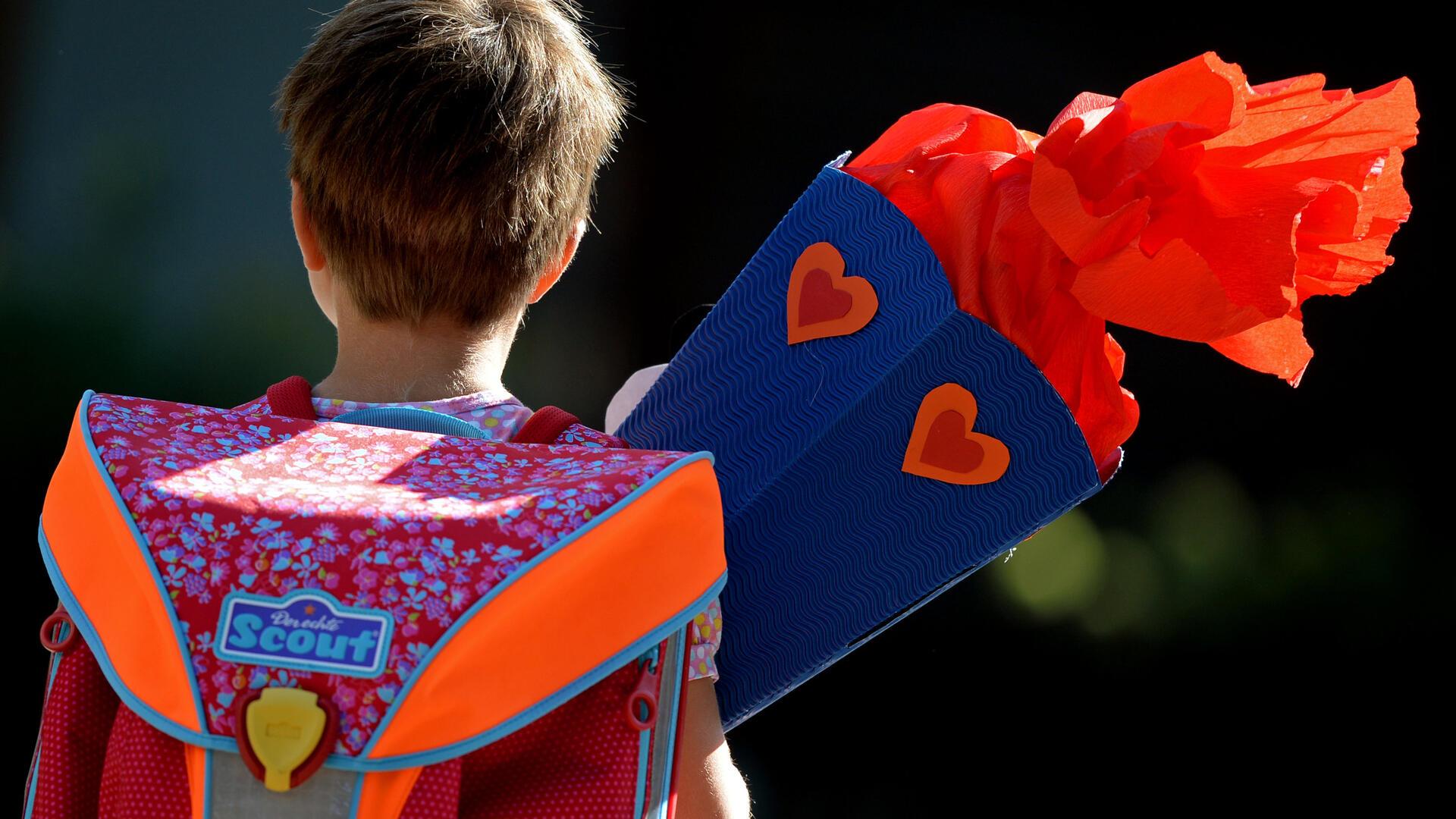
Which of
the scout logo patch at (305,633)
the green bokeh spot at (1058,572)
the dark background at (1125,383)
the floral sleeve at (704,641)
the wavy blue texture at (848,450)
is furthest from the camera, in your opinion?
the green bokeh spot at (1058,572)

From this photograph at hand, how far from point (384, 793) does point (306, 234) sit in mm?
508

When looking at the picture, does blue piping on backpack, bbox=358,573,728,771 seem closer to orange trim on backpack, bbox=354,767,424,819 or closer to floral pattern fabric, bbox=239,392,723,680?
orange trim on backpack, bbox=354,767,424,819

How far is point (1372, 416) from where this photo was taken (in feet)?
7.77

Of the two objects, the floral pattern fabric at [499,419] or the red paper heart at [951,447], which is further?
the red paper heart at [951,447]

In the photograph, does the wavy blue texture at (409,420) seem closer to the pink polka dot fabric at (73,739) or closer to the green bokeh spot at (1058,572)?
the pink polka dot fabric at (73,739)

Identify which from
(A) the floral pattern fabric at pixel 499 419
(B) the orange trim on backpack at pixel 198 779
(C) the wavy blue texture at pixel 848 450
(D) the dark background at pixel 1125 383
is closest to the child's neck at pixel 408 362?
(A) the floral pattern fabric at pixel 499 419

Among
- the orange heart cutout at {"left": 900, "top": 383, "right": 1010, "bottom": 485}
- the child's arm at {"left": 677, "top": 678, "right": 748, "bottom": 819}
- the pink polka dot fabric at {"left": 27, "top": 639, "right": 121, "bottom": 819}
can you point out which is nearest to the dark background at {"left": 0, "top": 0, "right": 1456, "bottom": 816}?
the orange heart cutout at {"left": 900, "top": 383, "right": 1010, "bottom": 485}

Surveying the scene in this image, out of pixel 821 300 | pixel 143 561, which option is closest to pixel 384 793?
pixel 143 561

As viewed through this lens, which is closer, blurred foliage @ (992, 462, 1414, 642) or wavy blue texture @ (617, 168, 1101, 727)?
wavy blue texture @ (617, 168, 1101, 727)

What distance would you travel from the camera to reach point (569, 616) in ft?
2.71

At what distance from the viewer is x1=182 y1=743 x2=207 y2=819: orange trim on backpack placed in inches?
30.8

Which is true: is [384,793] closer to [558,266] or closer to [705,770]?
[705,770]

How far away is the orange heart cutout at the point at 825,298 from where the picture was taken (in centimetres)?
117

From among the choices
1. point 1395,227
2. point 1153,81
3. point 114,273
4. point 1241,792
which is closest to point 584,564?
point 1153,81
